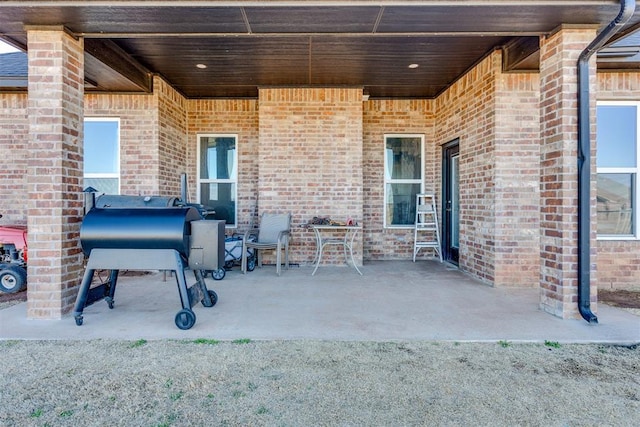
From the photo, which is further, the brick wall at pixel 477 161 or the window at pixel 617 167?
the window at pixel 617 167

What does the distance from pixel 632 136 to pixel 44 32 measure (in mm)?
7084

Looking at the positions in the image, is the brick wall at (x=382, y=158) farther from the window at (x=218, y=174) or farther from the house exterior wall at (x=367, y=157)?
the window at (x=218, y=174)

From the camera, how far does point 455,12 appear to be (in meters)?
3.30

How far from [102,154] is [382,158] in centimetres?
477

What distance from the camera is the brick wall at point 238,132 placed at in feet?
22.8

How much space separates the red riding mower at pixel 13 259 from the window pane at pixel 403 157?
5709 mm

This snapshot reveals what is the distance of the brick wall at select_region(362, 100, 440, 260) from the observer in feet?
23.2

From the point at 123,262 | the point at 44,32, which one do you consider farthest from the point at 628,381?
the point at 44,32

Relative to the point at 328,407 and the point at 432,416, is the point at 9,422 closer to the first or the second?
the point at 328,407

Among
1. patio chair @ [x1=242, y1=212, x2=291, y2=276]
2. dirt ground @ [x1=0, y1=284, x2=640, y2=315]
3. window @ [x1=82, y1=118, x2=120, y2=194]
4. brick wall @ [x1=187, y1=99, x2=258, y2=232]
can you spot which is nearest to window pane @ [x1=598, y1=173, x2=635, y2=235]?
dirt ground @ [x1=0, y1=284, x2=640, y2=315]

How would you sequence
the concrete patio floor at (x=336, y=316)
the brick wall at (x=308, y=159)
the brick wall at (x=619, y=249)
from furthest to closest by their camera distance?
the brick wall at (x=308, y=159) < the brick wall at (x=619, y=249) < the concrete patio floor at (x=336, y=316)

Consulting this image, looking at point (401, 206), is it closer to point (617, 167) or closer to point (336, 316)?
point (617, 167)

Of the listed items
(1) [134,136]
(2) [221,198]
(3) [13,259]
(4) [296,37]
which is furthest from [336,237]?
(3) [13,259]

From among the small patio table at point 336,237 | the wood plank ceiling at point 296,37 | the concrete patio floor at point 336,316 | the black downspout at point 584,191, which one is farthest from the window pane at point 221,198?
the black downspout at point 584,191
